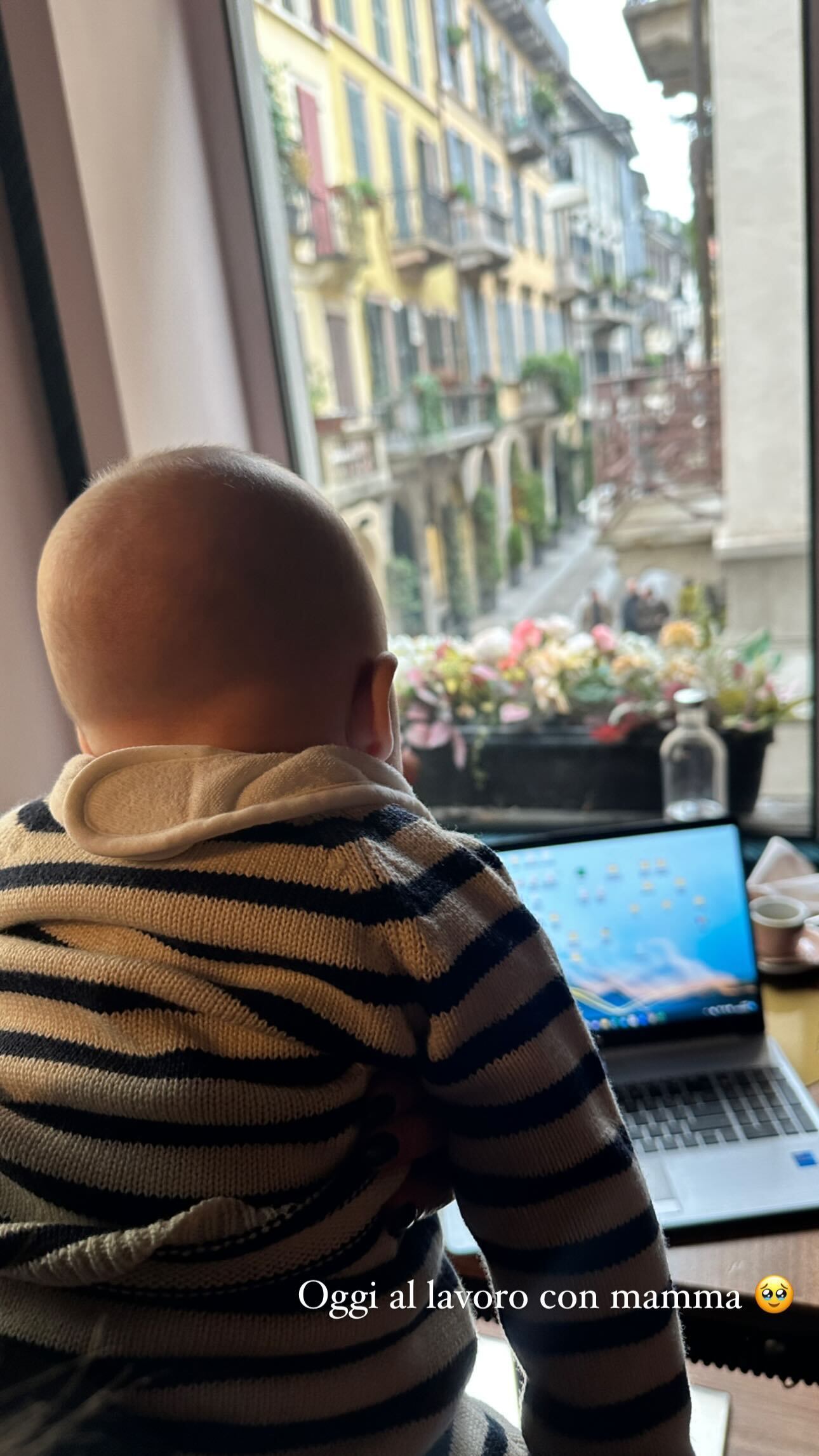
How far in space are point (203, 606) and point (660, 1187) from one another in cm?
67

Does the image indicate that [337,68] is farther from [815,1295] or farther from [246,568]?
[815,1295]

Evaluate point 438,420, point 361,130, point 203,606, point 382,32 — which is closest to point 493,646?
point 438,420

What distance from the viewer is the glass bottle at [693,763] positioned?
1.56 metres

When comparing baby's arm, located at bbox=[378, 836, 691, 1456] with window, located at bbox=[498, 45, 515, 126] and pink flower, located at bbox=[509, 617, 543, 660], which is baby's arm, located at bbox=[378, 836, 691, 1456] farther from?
window, located at bbox=[498, 45, 515, 126]

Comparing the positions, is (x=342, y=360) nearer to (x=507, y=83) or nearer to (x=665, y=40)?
(x=507, y=83)

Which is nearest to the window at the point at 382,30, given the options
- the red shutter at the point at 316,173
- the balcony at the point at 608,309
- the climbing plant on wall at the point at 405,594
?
the red shutter at the point at 316,173

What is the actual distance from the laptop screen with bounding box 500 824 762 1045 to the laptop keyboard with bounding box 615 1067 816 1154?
0.06m

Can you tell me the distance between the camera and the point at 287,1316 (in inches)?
22.8

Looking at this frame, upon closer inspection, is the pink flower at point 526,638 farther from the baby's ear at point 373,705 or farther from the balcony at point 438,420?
the baby's ear at point 373,705

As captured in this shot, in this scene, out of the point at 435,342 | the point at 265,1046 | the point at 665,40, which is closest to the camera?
the point at 265,1046

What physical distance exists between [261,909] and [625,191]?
4.38 ft

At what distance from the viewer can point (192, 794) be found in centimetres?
59

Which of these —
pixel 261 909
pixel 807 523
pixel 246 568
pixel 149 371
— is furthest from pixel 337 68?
pixel 261 909

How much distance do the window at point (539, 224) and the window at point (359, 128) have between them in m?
0.25
